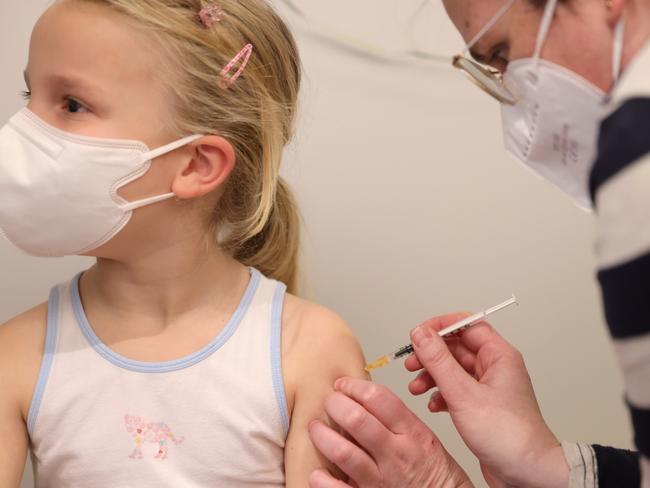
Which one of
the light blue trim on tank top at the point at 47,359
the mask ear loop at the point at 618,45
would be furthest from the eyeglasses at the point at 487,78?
the light blue trim on tank top at the point at 47,359

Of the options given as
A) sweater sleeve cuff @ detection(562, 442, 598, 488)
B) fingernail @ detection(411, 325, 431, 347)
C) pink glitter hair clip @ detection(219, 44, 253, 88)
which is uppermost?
pink glitter hair clip @ detection(219, 44, 253, 88)

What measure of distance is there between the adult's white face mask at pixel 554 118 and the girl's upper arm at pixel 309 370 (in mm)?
413

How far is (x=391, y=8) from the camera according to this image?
1.62m

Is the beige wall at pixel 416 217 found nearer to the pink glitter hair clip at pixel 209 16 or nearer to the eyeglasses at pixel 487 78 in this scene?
the pink glitter hair clip at pixel 209 16

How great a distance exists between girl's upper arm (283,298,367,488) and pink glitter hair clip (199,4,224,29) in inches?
18.8

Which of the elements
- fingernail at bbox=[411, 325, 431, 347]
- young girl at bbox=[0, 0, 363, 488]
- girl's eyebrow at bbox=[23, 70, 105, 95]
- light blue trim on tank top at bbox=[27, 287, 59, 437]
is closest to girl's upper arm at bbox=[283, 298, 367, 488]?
young girl at bbox=[0, 0, 363, 488]

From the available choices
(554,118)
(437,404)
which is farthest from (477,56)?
(437,404)

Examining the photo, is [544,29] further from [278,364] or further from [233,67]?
[278,364]

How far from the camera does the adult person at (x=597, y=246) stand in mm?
715

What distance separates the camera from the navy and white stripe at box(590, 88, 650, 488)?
2.27ft

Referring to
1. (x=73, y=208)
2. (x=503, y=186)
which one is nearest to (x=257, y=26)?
(x=73, y=208)

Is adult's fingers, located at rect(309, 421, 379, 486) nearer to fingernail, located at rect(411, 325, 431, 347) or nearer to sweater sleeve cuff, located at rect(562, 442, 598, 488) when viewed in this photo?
fingernail, located at rect(411, 325, 431, 347)

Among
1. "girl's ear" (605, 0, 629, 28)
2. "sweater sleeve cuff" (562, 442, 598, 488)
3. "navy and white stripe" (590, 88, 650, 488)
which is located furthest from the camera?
"sweater sleeve cuff" (562, 442, 598, 488)

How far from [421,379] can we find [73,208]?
0.60m
